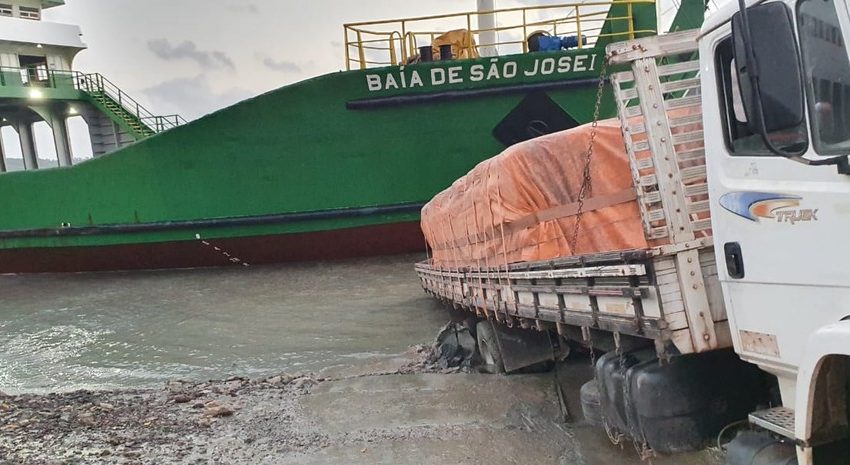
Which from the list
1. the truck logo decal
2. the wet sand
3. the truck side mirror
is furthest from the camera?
the wet sand

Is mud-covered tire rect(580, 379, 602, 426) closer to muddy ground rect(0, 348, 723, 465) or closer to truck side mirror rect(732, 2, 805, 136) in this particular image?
muddy ground rect(0, 348, 723, 465)

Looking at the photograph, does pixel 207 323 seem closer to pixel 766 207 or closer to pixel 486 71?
pixel 486 71

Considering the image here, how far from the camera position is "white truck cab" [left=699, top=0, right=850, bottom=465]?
2.10 metres

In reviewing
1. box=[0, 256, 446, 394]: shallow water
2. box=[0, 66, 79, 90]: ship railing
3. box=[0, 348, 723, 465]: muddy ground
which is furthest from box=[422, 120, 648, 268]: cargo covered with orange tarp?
box=[0, 66, 79, 90]: ship railing

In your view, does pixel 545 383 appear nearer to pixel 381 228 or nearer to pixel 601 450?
pixel 601 450

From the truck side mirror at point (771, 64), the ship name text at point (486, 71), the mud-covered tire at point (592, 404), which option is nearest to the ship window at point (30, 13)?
the ship name text at point (486, 71)

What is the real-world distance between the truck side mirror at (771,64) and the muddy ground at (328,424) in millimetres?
1888

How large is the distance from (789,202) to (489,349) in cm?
397

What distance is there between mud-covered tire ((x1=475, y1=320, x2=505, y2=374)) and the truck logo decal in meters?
3.38

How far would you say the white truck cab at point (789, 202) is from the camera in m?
2.10

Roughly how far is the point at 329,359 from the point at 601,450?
4.11 metres

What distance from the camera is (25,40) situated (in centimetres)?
1828

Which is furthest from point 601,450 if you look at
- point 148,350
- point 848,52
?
point 148,350

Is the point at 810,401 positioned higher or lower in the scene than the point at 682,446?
higher
